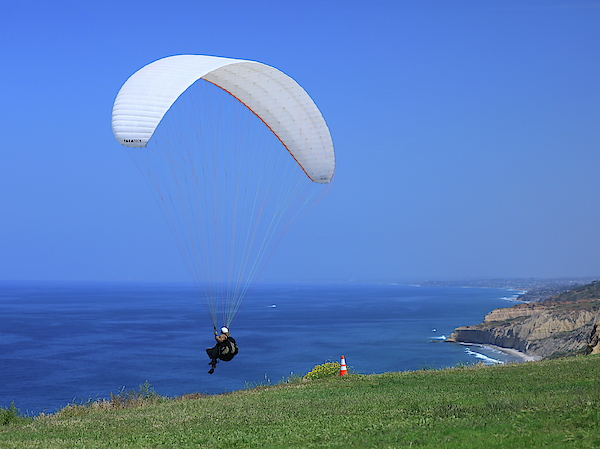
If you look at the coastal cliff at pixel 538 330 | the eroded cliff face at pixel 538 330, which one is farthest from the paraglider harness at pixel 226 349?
the eroded cliff face at pixel 538 330

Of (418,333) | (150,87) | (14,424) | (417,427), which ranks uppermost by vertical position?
(150,87)

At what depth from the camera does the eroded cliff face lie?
7262cm

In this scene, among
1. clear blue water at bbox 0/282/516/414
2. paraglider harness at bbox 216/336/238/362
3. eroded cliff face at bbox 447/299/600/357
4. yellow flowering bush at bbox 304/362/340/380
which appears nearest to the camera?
paraglider harness at bbox 216/336/238/362

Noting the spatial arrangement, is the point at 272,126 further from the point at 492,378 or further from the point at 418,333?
the point at 418,333

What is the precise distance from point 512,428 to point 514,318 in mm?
95379

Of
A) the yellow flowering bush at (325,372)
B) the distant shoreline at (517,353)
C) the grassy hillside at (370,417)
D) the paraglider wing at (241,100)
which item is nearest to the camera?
the grassy hillside at (370,417)

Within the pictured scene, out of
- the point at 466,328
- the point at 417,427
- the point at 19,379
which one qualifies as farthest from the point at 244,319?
the point at 417,427

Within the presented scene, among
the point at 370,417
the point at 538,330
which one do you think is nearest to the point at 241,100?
the point at 370,417

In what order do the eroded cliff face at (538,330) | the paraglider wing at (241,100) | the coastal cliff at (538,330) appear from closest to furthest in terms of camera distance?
the paraglider wing at (241,100) < the eroded cliff face at (538,330) < the coastal cliff at (538,330)

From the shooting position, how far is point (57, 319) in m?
122

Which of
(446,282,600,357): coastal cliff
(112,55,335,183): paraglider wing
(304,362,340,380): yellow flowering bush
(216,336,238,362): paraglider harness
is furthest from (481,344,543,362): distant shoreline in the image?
(216,336,238,362): paraglider harness

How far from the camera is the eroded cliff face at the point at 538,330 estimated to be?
7262 cm

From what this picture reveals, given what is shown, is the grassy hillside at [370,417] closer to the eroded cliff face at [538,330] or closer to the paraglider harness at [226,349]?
the paraglider harness at [226,349]

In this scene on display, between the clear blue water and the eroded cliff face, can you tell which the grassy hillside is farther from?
the eroded cliff face
